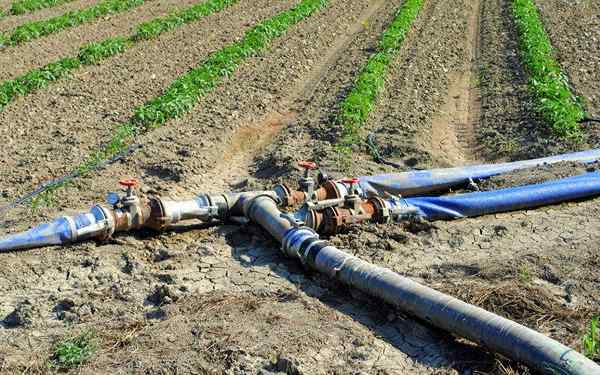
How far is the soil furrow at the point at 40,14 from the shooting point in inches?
688

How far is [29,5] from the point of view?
19438 mm

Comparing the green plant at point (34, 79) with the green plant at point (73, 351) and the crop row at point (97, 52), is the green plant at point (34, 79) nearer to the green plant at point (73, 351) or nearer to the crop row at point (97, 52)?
the crop row at point (97, 52)

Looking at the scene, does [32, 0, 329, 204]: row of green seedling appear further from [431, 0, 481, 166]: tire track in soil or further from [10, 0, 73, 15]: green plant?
[10, 0, 73, 15]: green plant

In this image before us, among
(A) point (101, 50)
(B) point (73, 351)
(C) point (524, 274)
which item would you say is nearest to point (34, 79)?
(A) point (101, 50)

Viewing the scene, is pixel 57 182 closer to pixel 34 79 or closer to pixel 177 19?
pixel 34 79

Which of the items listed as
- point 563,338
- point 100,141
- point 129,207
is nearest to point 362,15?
point 100,141

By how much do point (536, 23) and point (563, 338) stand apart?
14.0m

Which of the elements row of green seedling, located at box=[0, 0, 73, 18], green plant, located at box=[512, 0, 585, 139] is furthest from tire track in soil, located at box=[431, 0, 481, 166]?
row of green seedling, located at box=[0, 0, 73, 18]

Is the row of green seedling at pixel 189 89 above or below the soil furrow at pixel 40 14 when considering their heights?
above

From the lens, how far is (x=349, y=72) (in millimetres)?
13812

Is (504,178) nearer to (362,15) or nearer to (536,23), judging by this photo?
(536,23)

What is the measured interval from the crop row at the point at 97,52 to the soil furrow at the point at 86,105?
179mm

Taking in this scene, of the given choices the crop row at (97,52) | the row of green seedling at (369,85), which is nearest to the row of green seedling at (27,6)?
the crop row at (97,52)

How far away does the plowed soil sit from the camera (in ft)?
17.6
